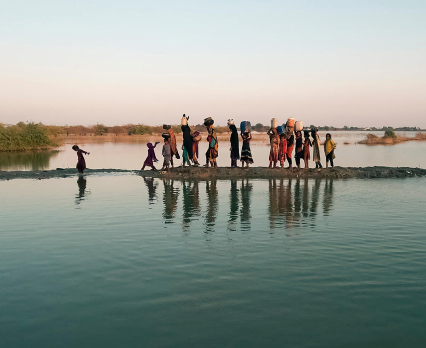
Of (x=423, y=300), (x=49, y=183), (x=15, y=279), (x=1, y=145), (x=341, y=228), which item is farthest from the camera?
(x=1, y=145)

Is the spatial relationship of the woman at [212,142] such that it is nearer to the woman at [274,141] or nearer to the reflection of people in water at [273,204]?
the woman at [274,141]

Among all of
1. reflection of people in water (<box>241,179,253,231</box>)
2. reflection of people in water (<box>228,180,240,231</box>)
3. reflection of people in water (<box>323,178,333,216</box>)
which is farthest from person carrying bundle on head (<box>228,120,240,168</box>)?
reflection of people in water (<box>323,178,333,216</box>)

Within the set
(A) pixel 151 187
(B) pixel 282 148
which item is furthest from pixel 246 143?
(A) pixel 151 187

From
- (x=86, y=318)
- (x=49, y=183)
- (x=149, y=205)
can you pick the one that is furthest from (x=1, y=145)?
(x=86, y=318)

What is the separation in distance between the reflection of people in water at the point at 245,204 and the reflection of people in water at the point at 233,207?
17 centimetres

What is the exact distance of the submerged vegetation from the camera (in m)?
44.2

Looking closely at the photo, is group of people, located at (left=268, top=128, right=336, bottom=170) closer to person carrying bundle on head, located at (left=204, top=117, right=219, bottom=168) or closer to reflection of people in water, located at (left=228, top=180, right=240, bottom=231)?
person carrying bundle on head, located at (left=204, top=117, right=219, bottom=168)

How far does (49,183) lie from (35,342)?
1512cm

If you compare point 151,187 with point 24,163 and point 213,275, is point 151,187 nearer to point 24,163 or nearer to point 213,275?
point 213,275

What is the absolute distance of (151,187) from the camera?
691 inches

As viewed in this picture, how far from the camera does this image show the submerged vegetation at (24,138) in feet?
145

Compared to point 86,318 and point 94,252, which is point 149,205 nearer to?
point 94,252

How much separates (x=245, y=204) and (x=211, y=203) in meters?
1.02

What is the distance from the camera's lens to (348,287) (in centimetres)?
605
